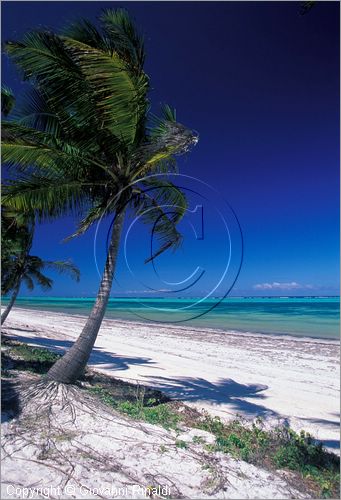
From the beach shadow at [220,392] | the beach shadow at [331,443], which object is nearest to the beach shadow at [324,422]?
the beach shadow at [220,392]

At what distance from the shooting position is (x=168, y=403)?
6.05 m

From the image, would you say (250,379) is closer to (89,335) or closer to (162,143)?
(89,335)

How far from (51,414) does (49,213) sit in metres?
3.60

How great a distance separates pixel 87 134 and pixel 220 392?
6131mm

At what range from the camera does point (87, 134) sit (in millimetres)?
5930

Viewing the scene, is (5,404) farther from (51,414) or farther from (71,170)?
(71,170)

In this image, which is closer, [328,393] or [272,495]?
[272,495]

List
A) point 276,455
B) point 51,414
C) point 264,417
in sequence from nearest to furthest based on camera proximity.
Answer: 1. point 276,455
2. point 51,414
3. point 264,417

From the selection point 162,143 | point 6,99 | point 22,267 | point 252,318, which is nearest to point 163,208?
point 162,143

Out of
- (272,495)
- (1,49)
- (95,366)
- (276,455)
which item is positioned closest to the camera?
(272,495)

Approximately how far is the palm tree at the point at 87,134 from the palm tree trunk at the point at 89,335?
0.06 feet

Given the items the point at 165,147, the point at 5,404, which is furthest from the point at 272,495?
the point at 165,147

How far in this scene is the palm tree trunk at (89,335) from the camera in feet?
18.6

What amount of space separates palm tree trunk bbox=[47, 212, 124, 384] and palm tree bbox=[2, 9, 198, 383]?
0.02m
